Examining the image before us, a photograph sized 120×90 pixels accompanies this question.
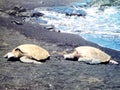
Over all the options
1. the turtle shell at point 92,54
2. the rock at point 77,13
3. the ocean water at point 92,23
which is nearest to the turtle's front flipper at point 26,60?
the turtle shell at point 92,54

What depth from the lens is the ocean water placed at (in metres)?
16.9

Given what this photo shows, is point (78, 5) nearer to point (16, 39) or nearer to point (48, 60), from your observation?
point (16, 39)

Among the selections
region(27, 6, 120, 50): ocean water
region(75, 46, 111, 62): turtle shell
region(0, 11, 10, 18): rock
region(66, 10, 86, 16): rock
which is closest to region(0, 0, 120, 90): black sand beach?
region(75, 46, 111, 62): turtle shell

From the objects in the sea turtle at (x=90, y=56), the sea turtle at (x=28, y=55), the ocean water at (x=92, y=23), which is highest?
the sea turtle at (x=28, y=55)

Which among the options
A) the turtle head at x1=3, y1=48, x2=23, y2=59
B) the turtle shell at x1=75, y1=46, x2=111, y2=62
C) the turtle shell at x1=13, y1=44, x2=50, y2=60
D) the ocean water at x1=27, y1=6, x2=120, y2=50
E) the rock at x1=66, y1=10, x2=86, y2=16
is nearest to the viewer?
the turtle head at x1=3, y1=48, x2=23, y2=59

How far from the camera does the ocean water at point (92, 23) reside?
16.9 meters

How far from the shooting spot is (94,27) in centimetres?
1938

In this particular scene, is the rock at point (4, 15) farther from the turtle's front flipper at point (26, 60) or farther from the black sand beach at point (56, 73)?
the turtle's front flipper at point (26, 60)

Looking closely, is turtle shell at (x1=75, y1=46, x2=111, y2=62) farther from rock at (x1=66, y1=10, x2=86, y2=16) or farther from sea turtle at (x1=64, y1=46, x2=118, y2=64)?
rock at (x1=66, y1=10, x2=86, y2=16)

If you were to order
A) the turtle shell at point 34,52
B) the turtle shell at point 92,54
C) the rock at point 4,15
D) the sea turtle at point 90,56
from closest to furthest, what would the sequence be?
the turtle shell at point 34,52 < the sea turtle at point 90,56 < the turtle shell at point 92,54 < the rock at point 4,15

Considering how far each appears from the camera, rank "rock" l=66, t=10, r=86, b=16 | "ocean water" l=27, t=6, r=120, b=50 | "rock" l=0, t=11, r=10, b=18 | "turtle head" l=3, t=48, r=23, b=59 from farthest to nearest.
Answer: "rock" l=66, t=10, r=86, b=16 < "rock" l=0, t=11, r=10, b=18 < "ocean water" l=27, t=6, r=120, b=50 < "turtle head" l=3, t=48, r=23, b=59

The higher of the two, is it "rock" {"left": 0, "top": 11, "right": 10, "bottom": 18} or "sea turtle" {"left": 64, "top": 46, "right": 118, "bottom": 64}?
"rock" {"left": 0, "top": 11, "right": 10, "bottom": 18}

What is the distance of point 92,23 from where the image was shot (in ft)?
67.0

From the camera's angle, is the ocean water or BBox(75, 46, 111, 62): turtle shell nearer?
BBox(75, 46, 111, 62): turtle shell
